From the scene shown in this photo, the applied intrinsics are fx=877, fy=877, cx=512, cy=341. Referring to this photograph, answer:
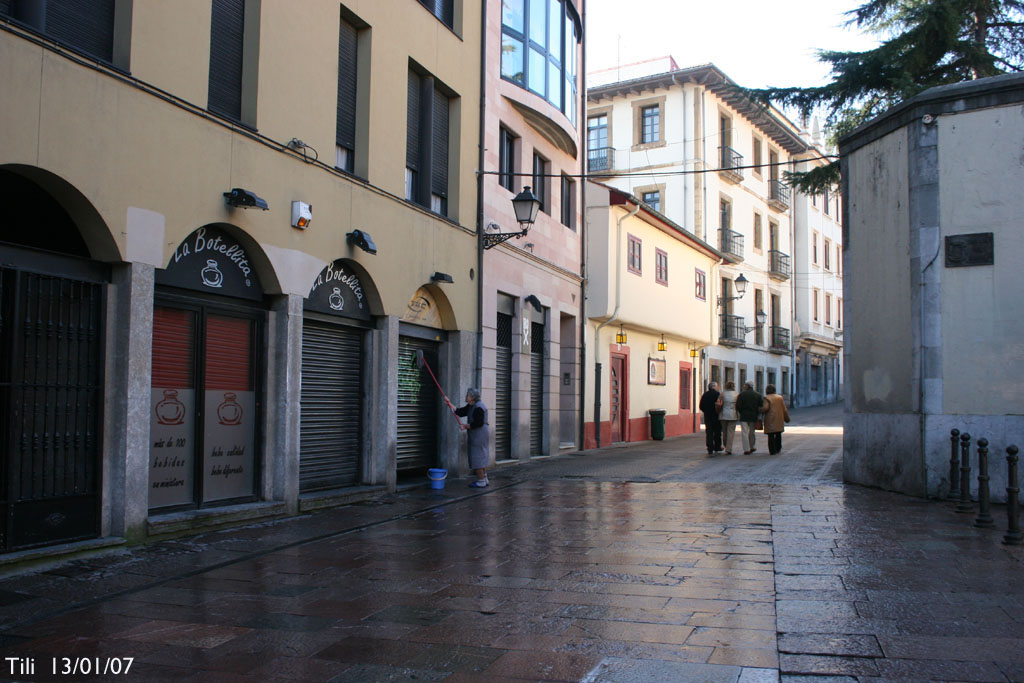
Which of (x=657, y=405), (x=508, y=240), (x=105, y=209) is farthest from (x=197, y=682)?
(x=657, y=405)

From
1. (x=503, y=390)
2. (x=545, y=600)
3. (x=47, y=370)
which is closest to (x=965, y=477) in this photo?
(x=545, y=600)

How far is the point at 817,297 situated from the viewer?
4878 cm

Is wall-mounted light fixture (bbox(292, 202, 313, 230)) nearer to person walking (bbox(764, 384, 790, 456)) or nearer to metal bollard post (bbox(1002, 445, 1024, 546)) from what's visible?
metal bollard post (bbox(1002, 445, 1024, 546))

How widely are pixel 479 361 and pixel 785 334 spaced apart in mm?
31714

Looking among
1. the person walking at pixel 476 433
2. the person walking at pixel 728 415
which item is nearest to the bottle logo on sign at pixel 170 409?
the person walking at pixel 476 433

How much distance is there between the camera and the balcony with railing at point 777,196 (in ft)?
138

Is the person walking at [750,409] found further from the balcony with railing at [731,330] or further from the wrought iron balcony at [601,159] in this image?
the wrought iron balcony at [601,159]

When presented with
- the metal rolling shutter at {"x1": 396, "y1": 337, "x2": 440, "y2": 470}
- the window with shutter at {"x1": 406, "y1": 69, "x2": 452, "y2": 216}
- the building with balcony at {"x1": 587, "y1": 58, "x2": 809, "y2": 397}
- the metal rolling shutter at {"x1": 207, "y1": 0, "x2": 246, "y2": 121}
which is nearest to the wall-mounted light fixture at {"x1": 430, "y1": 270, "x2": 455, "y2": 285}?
the metal rolling shutter at {"x1": 396, "y1": 337, "x2": 440, "y2": 470}

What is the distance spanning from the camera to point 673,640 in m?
5.18

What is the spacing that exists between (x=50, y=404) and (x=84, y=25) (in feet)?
11.3

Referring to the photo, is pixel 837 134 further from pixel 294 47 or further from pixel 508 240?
pixel 294 47

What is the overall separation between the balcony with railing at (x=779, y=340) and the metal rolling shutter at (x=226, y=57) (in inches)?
1419

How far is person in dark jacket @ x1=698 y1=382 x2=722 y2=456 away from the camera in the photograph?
20.8 m

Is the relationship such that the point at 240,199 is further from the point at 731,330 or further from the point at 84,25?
the point at 731,330
